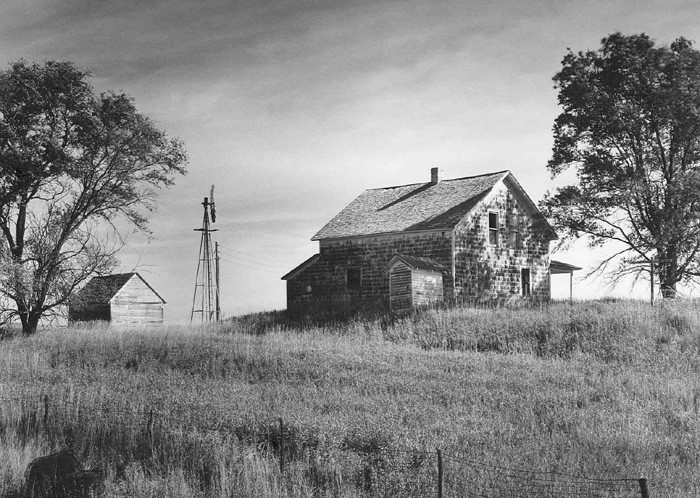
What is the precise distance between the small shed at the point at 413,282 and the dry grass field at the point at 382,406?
374cm

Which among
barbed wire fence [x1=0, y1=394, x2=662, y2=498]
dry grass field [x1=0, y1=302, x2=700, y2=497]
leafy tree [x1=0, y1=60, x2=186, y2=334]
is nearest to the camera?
barbed wire fence [x1=0, y1=394, x2=662, y2=498]

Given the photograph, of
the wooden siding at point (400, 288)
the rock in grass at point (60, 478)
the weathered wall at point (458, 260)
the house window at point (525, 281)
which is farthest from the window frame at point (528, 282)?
the rock in grass at point (60, 478)

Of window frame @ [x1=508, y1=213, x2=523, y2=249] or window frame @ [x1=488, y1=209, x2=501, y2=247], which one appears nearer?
window frame @ [x1=488, y1=209, x2=501, y2=247]

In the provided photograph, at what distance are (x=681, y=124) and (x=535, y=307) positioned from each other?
10620 mm

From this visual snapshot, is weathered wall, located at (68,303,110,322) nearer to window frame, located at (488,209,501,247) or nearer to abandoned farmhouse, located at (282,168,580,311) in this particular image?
abandoned farmhouse, located at (282,168,580,311)

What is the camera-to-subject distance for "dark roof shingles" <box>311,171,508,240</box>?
37.1 meters

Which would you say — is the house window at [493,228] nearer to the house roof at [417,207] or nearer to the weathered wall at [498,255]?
the weathered wall at [498,255]

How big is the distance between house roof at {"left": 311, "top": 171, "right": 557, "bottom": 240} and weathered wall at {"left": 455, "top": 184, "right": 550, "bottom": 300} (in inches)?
20.0

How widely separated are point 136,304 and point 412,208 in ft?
73.9

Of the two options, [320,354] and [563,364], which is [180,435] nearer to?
[320,354]

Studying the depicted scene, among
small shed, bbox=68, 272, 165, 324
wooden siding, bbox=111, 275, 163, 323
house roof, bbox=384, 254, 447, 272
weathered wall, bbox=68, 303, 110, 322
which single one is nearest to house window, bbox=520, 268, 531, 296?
house roof, bbox=384, 254, 447, 272

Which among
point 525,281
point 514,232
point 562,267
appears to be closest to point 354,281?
point 514,232

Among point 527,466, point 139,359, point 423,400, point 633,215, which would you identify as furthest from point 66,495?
point 633,215

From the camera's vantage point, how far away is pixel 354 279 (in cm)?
3909
